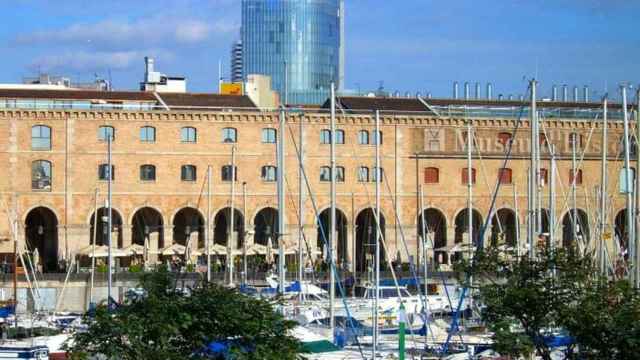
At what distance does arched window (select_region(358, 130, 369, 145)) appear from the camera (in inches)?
3371

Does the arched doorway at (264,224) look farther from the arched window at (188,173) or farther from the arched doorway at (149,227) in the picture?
the arched doorway at (149,227)

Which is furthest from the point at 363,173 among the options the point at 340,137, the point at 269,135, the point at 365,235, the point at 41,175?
the point at 41,175

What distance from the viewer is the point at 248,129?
276 ft

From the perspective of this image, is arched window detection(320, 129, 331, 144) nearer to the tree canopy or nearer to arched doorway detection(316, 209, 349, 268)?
arched doorway detection(316, 209, 349, 268)

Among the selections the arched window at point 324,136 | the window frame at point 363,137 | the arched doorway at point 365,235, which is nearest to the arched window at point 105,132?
the arched window at point 324,136

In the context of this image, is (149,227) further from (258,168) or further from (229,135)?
(258,168)

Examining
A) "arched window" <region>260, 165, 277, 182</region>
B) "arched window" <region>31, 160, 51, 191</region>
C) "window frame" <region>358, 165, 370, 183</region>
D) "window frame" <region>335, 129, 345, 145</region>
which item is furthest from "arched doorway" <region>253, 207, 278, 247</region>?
"arched window" <region>31, 160, 51, 191</region>

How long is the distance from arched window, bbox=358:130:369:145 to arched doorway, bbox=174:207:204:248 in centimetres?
1003

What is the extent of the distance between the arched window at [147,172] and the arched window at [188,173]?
1.54 metres

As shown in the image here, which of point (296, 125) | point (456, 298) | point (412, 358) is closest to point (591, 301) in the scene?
point (412, 358)

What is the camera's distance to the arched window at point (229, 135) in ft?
275

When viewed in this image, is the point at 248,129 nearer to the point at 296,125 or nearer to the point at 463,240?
the point at 296,125

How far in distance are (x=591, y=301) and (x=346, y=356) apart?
48.3ft

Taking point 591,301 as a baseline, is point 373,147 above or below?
above
